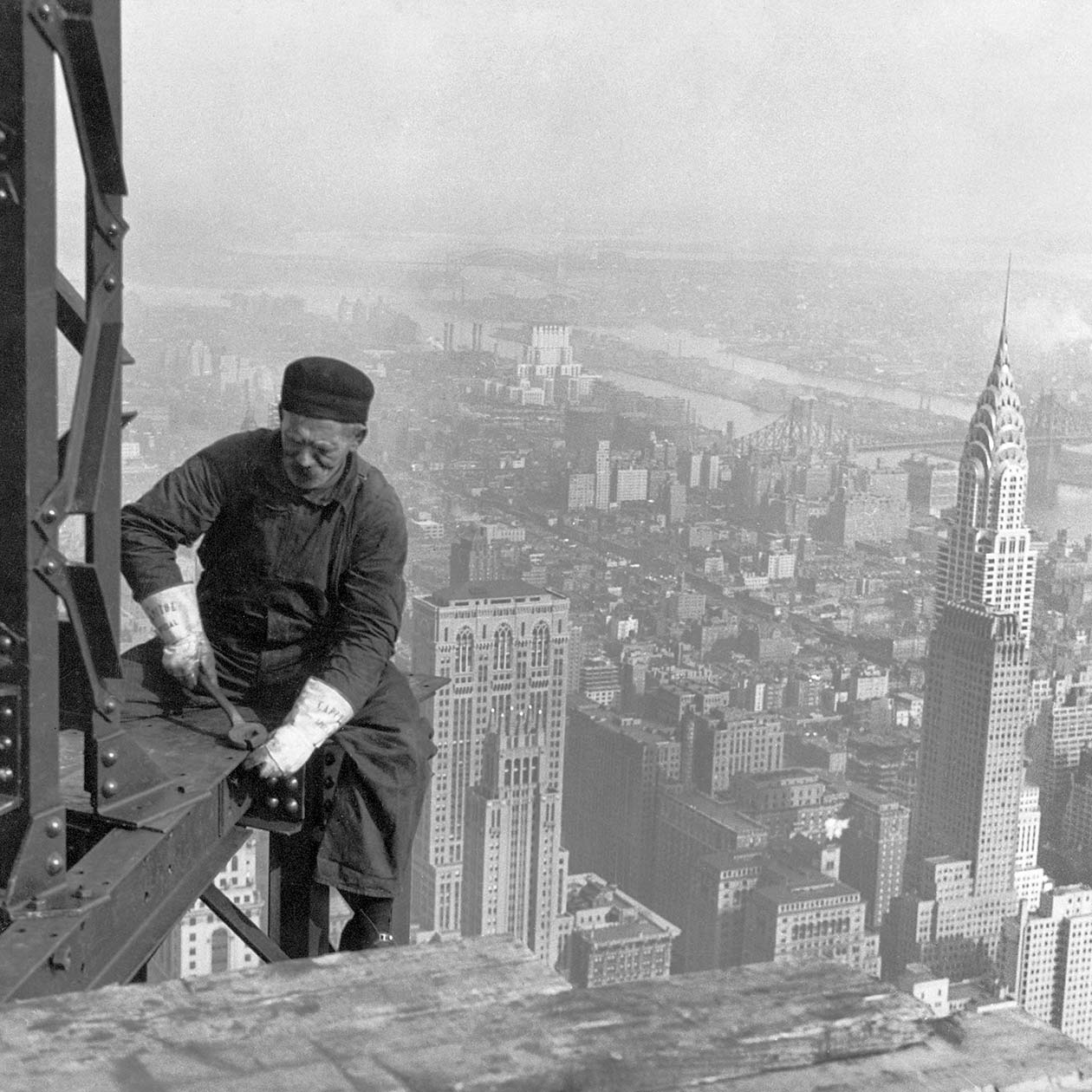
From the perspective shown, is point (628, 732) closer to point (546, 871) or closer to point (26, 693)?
point (546, 871)

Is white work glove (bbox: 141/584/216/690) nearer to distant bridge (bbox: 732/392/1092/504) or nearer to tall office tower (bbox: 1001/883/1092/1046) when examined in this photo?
tall office tower (bbox: 1001/883/1092/1046)

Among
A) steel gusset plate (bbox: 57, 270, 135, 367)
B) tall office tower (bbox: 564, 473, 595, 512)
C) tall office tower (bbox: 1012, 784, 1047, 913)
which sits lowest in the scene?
tall office tower (bbox: 1012, 784, 1047, 913)

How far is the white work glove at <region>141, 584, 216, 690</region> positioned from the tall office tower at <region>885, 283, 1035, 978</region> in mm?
19121

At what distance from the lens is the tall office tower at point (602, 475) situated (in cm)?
2345

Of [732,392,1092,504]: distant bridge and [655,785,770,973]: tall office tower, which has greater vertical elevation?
[732,392,1092,504]: distant bridge

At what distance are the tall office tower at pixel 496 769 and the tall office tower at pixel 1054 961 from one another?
5.58m

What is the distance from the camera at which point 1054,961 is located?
2167cm

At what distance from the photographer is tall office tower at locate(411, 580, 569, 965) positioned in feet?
65.2

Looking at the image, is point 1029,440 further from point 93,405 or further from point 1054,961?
point 93,405

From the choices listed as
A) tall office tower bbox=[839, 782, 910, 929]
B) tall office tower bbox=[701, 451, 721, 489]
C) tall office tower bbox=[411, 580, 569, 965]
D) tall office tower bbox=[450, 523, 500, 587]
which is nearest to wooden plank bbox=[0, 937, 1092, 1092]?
tall office tower bbox=[411, 580, 569, 965]

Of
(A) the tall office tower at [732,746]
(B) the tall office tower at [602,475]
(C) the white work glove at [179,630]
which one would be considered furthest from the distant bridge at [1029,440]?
(C) the white work glove at [179,630]

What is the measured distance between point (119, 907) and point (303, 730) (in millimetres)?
562

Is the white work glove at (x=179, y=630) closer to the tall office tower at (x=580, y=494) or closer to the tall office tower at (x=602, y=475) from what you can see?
the tall office tower at (x=580, y=494)

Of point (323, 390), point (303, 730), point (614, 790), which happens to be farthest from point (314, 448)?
point (614, 790)
